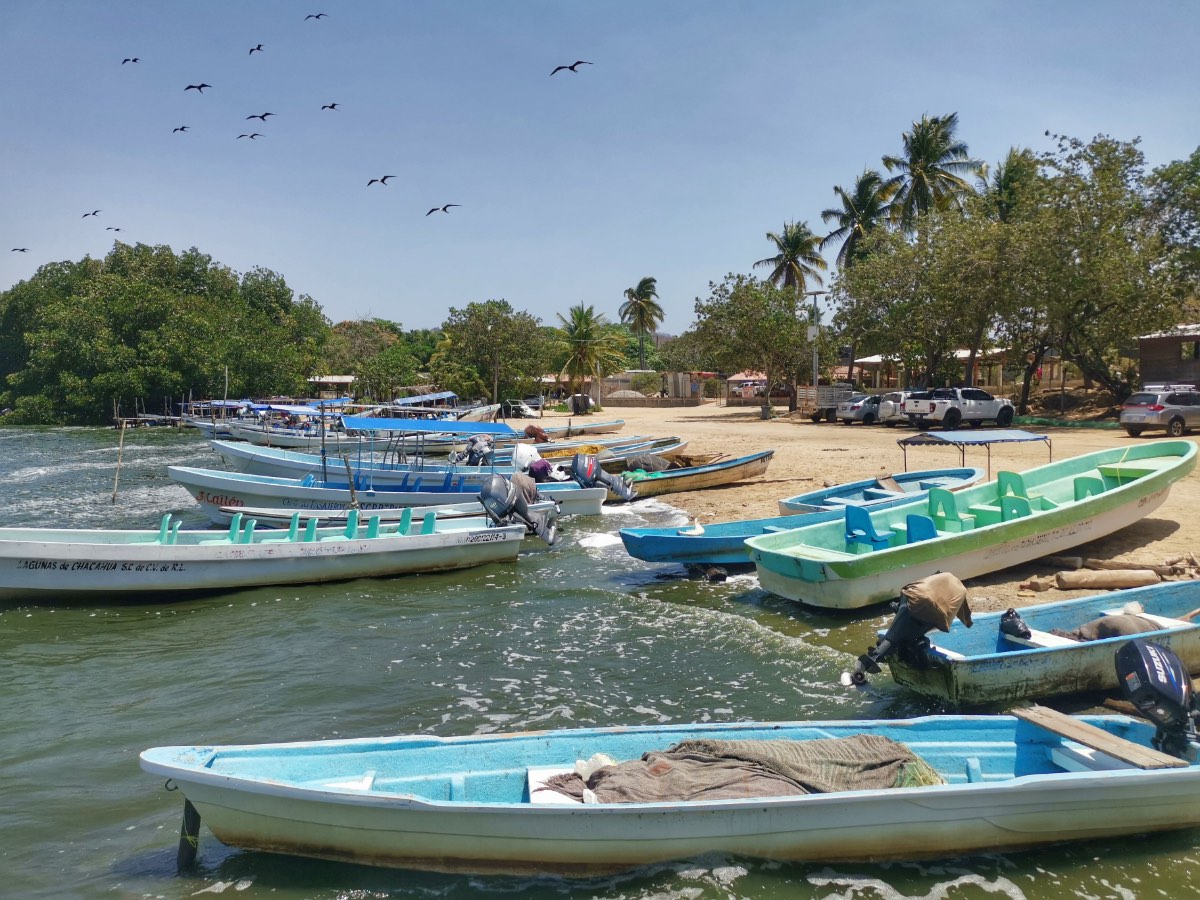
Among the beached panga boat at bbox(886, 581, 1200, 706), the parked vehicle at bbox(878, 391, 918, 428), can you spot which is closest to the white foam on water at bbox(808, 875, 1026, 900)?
the beached panga boat at bbox(886, 581, 1200, 706)

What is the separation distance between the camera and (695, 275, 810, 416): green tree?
43.4 m

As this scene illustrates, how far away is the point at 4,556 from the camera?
12023 mm

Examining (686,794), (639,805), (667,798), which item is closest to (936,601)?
(686,794)

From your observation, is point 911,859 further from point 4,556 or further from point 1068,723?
point 4,556

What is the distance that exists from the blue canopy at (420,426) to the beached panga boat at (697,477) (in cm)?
405

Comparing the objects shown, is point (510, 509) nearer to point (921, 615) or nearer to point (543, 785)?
point (921, 615)

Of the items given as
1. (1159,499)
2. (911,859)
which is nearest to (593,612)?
(911,859)

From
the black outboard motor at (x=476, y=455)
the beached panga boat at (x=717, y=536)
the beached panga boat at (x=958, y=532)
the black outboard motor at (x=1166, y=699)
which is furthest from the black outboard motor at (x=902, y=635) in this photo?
the black outboard motor at (x=476, y=455)

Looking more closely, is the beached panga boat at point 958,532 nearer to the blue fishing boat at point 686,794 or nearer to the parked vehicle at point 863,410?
the blue fishing boat at point 686,794

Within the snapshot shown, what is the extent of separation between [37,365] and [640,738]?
6938 centimetres

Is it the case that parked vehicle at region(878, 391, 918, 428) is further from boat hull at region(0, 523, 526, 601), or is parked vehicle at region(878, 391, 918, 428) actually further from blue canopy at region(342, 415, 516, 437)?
boat hull at region(0, 523, 526, 601)

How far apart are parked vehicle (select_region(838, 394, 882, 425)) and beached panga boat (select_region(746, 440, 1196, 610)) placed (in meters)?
23.5

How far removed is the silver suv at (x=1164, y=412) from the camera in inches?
995

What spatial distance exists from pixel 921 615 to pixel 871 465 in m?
15.5
